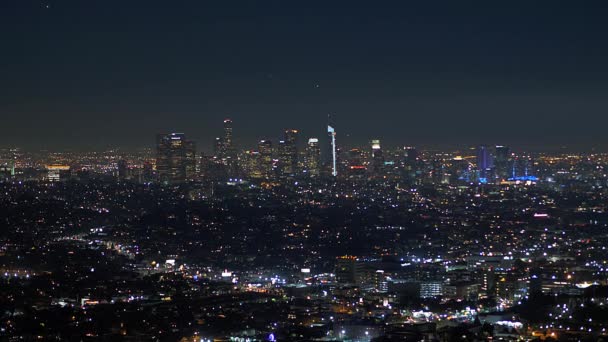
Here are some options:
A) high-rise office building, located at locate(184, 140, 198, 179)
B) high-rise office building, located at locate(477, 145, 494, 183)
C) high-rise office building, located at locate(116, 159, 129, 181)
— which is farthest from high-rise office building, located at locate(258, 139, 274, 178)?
high-rise office building, located at locate(477, 145, 494, 183)

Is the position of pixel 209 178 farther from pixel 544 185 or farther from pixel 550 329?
pixel 550 329

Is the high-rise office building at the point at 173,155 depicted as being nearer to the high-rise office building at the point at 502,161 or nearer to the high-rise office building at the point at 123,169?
the high-rise office building at the point at 123,169

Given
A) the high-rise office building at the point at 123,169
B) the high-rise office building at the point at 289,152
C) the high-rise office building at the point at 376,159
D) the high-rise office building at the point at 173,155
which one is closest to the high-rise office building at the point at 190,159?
the high-rise office building at the point at 173,155

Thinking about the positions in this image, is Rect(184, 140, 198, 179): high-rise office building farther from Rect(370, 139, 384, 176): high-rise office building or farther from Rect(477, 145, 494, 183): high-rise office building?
Rect(477, 145, 494, 183): high-rise office building

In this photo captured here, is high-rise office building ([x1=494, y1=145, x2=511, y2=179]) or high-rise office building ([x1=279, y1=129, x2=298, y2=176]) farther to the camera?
high-rise office building ([x1=494, y1=145, x2=511, y2=179])

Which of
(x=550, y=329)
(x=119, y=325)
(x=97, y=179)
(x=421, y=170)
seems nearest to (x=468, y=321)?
(x=550, y=329)

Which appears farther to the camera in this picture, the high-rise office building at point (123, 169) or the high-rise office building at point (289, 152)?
the high-rise office building at point (289, 152)

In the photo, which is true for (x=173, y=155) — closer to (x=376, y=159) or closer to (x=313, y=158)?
(x=313, y=158)
